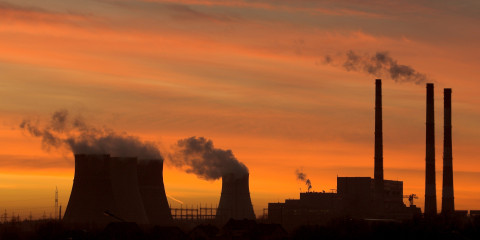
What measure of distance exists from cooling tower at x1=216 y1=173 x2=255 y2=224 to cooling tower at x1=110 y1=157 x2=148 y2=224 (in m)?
15.4

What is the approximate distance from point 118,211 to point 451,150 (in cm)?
2947

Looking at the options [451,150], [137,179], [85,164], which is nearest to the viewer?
[85,164]

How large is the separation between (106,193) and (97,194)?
0.66 m

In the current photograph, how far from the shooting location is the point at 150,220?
223ft

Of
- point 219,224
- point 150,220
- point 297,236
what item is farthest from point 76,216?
point 219,224

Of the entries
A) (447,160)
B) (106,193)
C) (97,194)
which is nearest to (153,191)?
(106,193)

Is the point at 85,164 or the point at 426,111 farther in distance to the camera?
the point at 426,111

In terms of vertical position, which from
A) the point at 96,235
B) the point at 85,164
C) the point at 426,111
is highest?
the point at 426,111

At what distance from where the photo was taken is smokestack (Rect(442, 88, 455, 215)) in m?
76.4

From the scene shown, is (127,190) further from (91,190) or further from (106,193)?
(91,190)

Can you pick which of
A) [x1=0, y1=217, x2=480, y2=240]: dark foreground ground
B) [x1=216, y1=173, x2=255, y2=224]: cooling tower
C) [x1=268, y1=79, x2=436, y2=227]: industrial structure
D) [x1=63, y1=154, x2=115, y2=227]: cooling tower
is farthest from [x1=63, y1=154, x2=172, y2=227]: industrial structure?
[x1=268, y1=79, x2=436, y2=227]: industrial structure

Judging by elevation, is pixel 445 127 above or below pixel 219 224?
above

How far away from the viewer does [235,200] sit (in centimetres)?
7925

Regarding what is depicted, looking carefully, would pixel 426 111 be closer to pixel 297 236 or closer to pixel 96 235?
pixel 297 236
